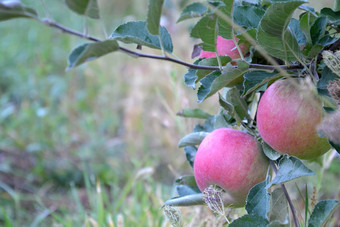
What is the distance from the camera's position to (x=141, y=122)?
253 centimetres

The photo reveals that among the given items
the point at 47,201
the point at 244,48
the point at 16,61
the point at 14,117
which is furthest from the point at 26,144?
the point at 244,48

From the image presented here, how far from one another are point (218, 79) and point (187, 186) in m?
0.32

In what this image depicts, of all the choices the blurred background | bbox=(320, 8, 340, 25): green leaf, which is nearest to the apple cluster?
bbox=(320, 8, 340, 25): green leaf

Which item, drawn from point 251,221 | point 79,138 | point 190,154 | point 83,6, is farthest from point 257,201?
point 79,138

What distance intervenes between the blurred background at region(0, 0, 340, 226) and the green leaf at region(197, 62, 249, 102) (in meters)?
0.67

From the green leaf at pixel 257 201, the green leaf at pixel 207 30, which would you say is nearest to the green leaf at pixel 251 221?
the green leaf at pixel 257 201

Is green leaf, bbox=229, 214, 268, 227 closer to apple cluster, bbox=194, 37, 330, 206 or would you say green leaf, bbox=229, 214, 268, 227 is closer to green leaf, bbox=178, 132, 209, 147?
apple cluster, bbox=194, 37, 330, 206

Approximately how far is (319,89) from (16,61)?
116 inches

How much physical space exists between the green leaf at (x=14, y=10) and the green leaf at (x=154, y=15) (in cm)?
15

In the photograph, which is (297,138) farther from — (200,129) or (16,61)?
(16,61)

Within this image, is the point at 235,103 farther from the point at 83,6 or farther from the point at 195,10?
the point at 83,6

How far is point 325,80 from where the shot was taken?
0.65 metres

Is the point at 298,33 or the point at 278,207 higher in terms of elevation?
the point at 298,33

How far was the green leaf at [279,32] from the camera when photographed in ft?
1.89
